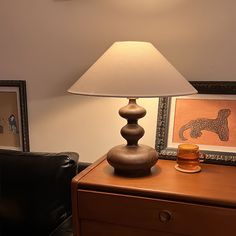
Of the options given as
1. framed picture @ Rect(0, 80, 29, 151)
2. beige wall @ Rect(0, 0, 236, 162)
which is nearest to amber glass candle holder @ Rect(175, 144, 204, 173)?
beige wall @ Rect(0, 0, 236, 162)

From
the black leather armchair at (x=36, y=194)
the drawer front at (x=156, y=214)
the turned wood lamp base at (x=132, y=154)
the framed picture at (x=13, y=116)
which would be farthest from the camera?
the framed picture at (x=13, y=116)

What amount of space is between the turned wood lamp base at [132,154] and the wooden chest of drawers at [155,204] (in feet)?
0.11

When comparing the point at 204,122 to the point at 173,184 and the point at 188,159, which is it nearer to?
the point at 188,159

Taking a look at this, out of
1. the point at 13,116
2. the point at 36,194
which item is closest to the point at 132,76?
the point at 36,194

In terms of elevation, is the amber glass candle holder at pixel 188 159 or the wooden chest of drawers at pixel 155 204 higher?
→ the amber glass candle holder at pixel 188 159

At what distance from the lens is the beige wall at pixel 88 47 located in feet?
4.50

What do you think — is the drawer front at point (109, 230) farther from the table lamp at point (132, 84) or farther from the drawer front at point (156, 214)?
the table lamp at point (132, 84)

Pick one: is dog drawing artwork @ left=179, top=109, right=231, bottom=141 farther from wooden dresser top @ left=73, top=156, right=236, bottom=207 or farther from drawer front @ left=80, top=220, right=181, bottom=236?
drawer front @ left=80, top=220, right=181, bottom=236

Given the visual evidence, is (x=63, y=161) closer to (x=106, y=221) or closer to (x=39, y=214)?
(x=39, y=214)

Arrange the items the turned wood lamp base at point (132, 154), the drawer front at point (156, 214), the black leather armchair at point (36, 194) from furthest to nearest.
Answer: the black leather armchair at point (36, 194) → the turned wood lamp base at point (132, 154) → the drawer front at point (156, 214)

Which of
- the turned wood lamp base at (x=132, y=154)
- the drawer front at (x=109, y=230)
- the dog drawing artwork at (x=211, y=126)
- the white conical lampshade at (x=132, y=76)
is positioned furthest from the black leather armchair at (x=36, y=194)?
the dog drawing artwork at (x=211, y=126)

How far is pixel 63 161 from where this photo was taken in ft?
4.50

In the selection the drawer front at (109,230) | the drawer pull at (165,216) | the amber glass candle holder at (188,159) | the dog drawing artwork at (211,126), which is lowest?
the drawer front at (109,230)

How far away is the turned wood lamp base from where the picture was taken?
3.83 feet
